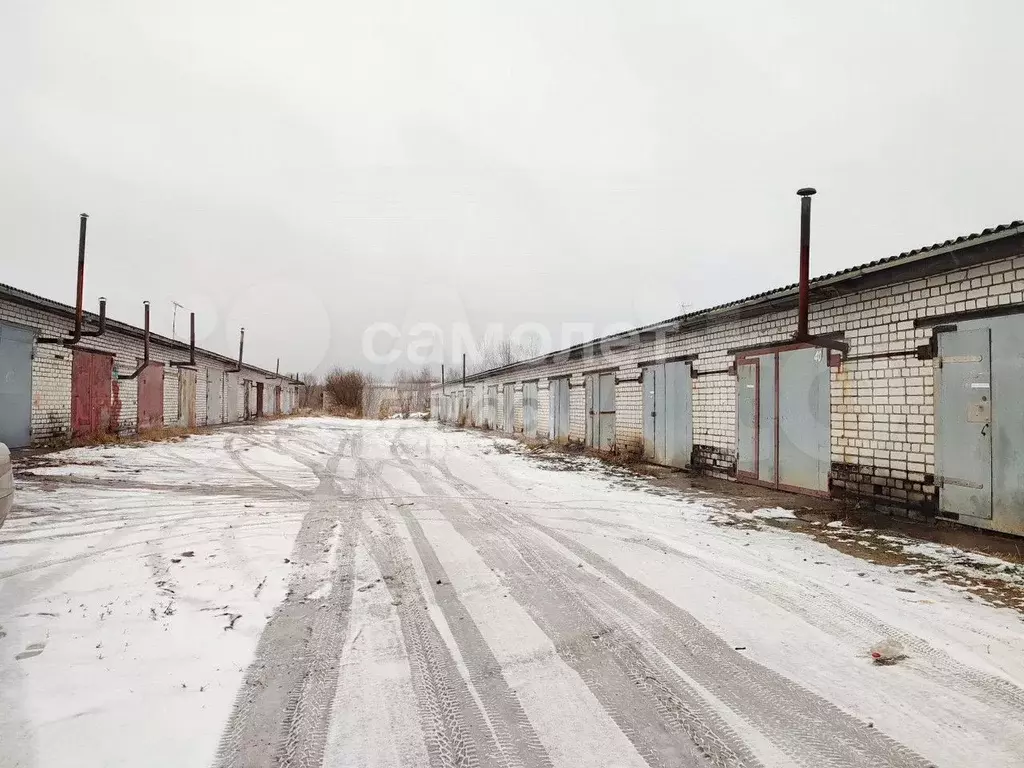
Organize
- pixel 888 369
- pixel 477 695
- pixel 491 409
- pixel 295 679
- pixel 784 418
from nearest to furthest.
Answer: pixel 477 695, pixel 295 679, pixel 888 369, pixel 784 418, pixel 491 409

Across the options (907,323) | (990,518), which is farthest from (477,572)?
(907,323)

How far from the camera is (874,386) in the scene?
6961 mm

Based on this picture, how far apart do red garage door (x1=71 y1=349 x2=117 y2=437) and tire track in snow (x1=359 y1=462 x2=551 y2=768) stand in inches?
572

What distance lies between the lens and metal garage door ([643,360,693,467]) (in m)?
11.2

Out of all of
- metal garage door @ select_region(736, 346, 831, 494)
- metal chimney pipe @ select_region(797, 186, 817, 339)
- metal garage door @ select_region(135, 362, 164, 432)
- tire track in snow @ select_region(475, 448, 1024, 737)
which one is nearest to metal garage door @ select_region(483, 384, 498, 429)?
metal garage door @ select_region(135, 362, 164, 432)

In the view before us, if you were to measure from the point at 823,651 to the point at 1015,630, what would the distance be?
4.44ft

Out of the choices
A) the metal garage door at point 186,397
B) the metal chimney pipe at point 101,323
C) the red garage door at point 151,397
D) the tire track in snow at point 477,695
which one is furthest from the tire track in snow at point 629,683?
the metal garage door at point 186,397

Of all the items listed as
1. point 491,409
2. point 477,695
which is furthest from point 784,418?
point 491,409

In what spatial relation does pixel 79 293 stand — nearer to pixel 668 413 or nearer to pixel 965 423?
pixel 668 413

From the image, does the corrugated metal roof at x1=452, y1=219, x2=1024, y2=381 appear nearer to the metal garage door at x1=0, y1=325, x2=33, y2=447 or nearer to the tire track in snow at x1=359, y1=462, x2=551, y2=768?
the tire track in snow at x1=359, y1=462, x2=551, y2=768

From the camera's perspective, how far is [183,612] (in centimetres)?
335

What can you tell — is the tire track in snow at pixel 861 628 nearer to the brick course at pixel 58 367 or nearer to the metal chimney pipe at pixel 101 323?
the brick course at pixel 58 367

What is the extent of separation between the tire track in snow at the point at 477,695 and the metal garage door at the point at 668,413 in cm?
839

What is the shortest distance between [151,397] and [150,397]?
0.10m
